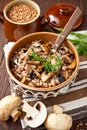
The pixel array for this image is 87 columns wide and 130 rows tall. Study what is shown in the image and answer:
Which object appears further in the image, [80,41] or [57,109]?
[80,41]

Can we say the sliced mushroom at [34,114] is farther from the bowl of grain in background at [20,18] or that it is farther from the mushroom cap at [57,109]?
the bowl of grain in background at [20,18]

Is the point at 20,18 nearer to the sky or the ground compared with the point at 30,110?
nearer to the sky

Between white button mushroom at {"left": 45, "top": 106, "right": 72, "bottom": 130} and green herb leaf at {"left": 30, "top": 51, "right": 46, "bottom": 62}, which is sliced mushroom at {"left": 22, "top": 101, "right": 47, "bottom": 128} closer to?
white button mushroom at {"left": 45, "top": 106, "right": 72, "bottom": 130}

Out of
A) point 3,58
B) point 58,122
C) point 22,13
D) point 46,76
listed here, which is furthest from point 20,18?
point 58,122

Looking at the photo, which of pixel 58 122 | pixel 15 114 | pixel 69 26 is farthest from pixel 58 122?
pixel 69 26

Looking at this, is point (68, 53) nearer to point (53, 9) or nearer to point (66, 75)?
point (66, 75)

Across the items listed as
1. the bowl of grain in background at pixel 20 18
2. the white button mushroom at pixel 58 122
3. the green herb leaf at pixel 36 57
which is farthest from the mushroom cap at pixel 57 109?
the bowl of grain in background at pixel 20 18

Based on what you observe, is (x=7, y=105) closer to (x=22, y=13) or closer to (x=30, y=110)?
(x=30, y=110)
